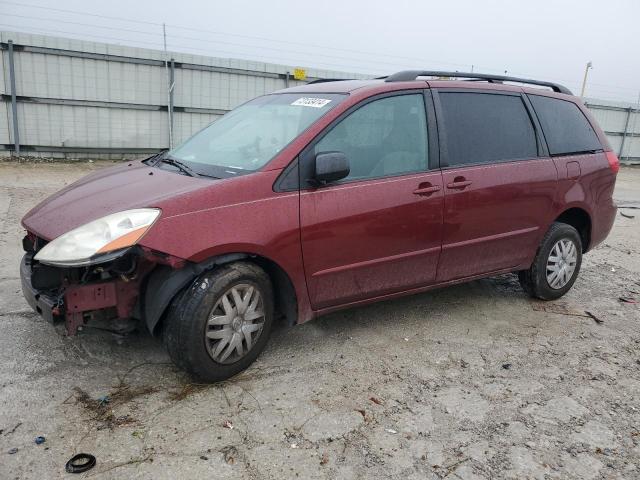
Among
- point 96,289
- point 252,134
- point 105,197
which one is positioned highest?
point 252,134

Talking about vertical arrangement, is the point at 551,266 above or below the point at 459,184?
below

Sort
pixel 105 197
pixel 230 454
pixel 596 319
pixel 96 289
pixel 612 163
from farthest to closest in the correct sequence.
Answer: pixel 612 163 < pixel 596 319 < pixel 105 197 < pixel 96 289 < pixel 230 454

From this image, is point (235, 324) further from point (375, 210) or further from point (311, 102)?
point (311, 102)

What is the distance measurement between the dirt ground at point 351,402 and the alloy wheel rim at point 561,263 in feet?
1.27

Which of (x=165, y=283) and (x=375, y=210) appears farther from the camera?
(x=375, y=210)

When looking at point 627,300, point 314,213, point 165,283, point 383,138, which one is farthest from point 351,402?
point 627,300

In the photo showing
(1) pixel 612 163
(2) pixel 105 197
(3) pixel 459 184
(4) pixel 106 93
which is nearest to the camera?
(2) pixel 105 197

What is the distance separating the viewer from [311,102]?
364 cm

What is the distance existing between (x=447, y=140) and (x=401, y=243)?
0.84 m

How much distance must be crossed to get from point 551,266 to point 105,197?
3.55 m

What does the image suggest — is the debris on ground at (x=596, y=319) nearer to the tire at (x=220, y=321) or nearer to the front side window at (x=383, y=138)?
the front side window at (x=383, y=138)

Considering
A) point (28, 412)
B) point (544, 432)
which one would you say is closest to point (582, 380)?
point (544, 432)

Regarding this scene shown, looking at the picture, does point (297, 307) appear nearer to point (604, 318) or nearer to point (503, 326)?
point (503, 326)

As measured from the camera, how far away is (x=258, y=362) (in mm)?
3398
